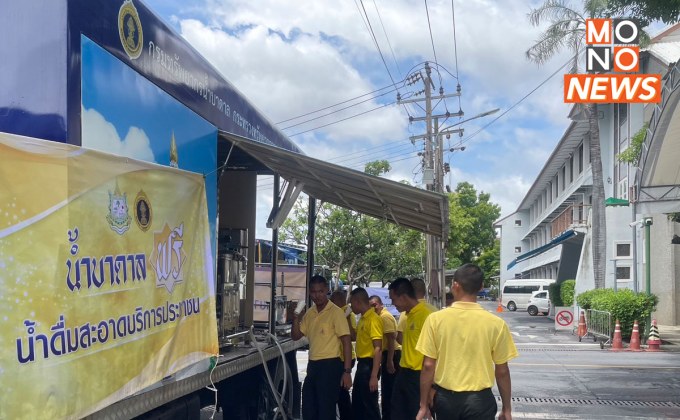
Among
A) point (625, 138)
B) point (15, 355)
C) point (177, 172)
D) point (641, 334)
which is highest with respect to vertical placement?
point (625, 138)

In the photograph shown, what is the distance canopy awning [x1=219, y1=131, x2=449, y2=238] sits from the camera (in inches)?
241

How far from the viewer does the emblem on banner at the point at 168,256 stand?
157 inches

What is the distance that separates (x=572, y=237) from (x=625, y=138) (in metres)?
6.03

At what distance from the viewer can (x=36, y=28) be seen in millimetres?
3246

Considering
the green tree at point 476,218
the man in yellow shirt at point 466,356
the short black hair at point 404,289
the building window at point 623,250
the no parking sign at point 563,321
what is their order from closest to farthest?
1. the man in yellow shirt at point 466,356
2. the short black hair at point 404,289
3. the no parking sign at point 563,321
4. the building window at point 623,250
5. the green tree at point 476,218

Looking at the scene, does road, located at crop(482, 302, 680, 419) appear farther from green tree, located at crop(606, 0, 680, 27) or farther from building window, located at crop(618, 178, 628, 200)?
building window, located at crop(618, 178, 628, 200)

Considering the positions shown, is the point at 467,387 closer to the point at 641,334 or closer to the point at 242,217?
the point at 242,217

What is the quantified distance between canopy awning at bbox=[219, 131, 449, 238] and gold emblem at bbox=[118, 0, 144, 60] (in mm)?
1576

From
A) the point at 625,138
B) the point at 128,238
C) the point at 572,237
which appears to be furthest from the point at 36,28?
the point at 572,237

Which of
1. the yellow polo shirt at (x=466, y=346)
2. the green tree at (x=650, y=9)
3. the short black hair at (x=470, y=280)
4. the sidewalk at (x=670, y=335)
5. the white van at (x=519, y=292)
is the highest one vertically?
the green tree at (x=650, y=9)

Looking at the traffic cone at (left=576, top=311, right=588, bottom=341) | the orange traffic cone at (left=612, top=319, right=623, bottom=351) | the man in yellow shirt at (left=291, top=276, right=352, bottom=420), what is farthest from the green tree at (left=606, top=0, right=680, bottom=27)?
the traffic cone at (left=576, top=311, right=588, bottom=341)

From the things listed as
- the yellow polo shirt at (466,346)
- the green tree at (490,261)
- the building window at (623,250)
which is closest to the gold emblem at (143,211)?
the yellow polo shirt at (466,346)

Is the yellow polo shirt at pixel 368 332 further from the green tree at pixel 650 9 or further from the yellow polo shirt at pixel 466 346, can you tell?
the green tree at pixel 650 9

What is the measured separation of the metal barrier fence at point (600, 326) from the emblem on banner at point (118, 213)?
18075 millimetres
